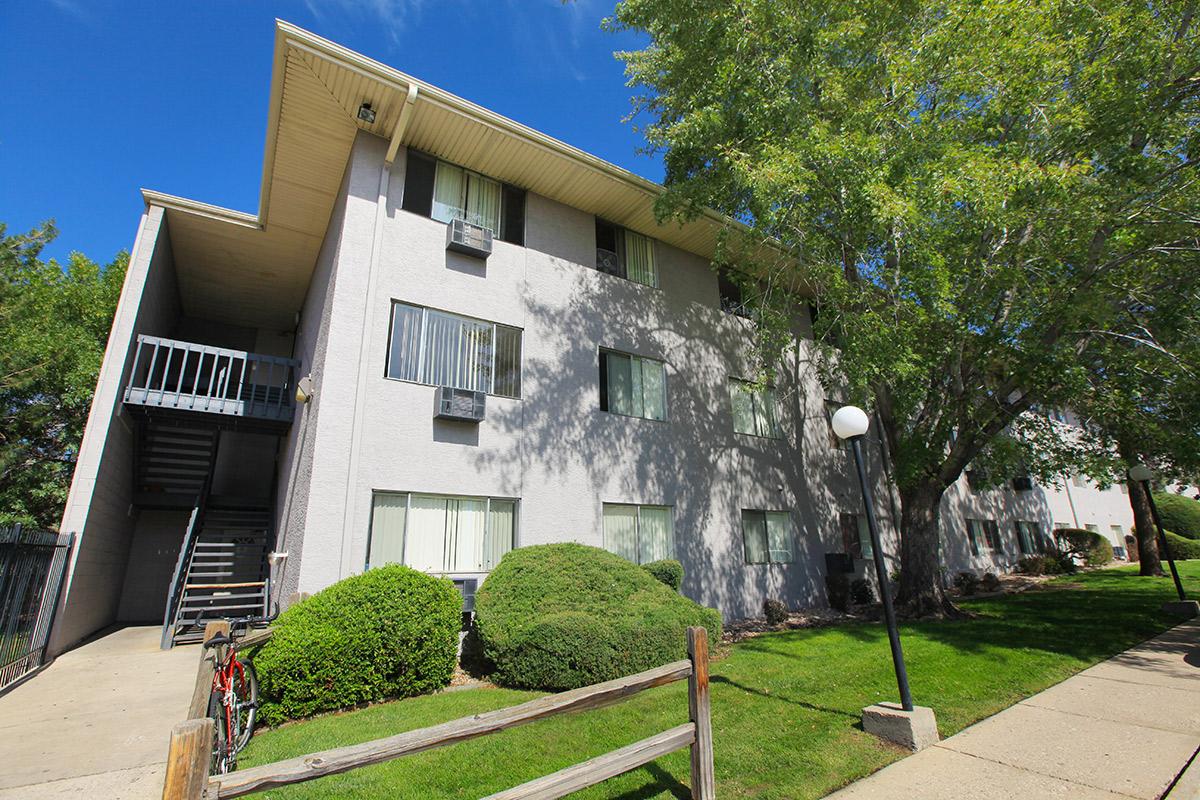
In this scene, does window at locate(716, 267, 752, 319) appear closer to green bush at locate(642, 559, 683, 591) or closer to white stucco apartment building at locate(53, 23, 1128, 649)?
white stucco apartment building at locate(53, 23, 1128, 649)

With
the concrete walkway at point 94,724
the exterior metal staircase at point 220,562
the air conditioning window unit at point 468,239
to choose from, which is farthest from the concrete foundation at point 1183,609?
the exterior metal staircase at point 220,562

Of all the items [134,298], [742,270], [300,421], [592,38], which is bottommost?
[300,421]

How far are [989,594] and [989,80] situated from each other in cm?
1410

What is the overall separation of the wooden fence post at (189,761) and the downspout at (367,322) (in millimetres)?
6209

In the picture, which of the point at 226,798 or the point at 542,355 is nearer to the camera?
the point at 226,798

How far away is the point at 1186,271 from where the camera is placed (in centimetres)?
946

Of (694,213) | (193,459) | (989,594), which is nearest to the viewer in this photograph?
(694,213)

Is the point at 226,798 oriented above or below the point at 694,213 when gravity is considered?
below

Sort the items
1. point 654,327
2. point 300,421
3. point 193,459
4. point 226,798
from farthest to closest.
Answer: point 193,459 → point 654,327 → point 300,421 → point 226,798

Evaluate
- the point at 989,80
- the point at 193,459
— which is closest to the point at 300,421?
the point at 193,459

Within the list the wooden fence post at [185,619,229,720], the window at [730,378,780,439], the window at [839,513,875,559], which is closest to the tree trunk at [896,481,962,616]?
the window at [839,513,875,559]

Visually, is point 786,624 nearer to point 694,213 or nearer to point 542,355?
point 542,355

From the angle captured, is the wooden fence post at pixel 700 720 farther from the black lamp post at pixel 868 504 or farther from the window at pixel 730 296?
the window at pixel 730 296

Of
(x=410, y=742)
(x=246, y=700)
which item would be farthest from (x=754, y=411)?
(x=410, y=742)
